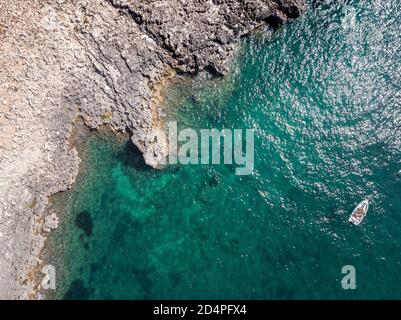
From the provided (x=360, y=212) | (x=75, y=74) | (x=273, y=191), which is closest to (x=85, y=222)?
(x=75, y=74)

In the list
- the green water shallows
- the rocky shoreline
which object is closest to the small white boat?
the green water shallows

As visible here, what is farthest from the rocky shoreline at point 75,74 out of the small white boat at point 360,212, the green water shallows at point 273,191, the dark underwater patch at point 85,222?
the small white boat at point 360,212

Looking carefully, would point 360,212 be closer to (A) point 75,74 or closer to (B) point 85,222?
(B) point 85,222

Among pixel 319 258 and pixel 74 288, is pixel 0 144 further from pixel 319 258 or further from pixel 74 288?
pixel 319 258

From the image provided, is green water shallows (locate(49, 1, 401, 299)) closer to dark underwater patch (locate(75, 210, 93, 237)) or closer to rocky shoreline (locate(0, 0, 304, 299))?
dark underwater patch (locate(75, 210, 93, 237))

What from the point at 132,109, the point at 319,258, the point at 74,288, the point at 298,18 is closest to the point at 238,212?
the point at 319,258

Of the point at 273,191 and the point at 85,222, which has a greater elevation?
the point at 273,191
